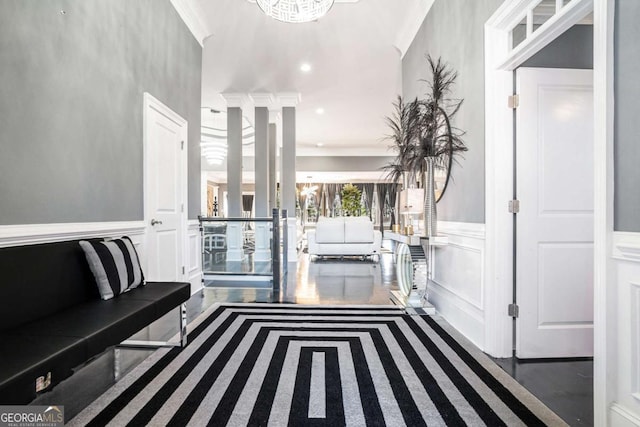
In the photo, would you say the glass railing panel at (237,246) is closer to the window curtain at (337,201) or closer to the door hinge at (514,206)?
the door hinge at (514,206)

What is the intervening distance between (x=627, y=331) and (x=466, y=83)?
2.13 metres

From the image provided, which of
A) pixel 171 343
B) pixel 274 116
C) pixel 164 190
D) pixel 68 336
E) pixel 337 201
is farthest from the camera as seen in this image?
pixel 337 201

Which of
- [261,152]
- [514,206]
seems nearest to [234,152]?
[261,152]

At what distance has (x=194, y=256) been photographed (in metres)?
4.27

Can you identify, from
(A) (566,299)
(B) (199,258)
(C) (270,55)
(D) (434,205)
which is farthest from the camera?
(C) (270,55)

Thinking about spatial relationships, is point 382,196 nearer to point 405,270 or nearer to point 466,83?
point 405,270

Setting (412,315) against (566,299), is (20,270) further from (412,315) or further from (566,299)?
(566,299)

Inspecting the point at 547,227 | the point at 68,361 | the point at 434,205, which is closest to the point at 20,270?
the point at 68,361

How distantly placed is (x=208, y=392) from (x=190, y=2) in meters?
4.09

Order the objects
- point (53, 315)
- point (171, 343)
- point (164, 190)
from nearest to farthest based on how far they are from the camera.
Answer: point (53, 315)
point (171, 343)
point (164, 190)

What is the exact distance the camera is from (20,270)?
5.48 ft

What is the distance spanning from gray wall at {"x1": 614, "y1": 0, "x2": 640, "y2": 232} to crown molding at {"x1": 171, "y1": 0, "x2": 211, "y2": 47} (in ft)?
13.0

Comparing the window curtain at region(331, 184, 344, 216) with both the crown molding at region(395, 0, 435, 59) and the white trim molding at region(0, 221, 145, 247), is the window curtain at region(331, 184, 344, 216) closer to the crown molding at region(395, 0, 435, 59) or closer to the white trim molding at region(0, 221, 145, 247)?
the crown molding at region(395, 0, 435, 59)

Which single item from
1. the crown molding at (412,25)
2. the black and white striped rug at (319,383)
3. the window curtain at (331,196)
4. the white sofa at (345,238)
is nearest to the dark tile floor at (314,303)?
the black and white striped rug at (319,383)
